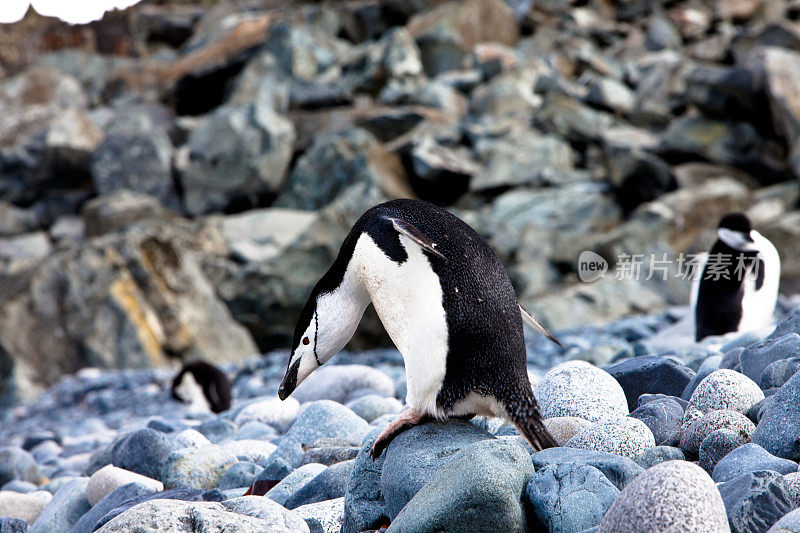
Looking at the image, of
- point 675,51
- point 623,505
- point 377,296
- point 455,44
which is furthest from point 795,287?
point 455,44

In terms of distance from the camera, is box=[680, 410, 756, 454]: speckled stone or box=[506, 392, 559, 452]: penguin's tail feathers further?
box=[506, 392, 559, 452]: penguin's tail feathers

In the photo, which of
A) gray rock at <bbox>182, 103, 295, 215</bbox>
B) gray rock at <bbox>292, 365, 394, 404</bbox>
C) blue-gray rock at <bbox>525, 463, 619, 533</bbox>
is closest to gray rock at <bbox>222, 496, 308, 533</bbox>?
blue-gray rock at <bbox>525, 463, 619, 533</bbox>

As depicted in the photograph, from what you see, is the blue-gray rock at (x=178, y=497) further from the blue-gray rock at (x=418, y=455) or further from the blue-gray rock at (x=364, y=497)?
the blue-gray rock at (x=418, y=455)

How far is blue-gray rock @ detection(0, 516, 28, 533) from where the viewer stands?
2.49m

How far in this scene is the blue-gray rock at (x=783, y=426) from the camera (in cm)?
197

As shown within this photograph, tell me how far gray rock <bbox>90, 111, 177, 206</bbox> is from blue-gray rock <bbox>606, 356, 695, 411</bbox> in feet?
47.2

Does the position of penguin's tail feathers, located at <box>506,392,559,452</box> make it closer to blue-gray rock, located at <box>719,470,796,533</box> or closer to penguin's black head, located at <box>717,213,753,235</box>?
blue-gray rock, located at <box>719,470,796,533</box>

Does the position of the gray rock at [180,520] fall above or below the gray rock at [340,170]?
above

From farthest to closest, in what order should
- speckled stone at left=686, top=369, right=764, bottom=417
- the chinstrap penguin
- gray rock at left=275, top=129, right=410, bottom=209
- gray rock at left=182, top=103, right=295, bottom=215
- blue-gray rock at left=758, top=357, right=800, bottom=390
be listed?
gray rock at left=182, top=103, right=295, bottom=215 → gray rock at left=275, top=129, right=410, bottom=209 → the chinstrap penguin → blue-gray rock at left=758, top=357, right=800, bottom=390 → speckled stone at left=686, top=369, right=764, bottom=417

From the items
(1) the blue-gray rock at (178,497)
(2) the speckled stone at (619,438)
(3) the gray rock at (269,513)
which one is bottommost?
(2) the speckled stone at (619,438)

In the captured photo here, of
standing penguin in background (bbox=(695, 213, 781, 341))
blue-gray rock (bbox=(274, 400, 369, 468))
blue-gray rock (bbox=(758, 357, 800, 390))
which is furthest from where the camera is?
standing penguin in background (bbox=(695, 213, 781, 341))

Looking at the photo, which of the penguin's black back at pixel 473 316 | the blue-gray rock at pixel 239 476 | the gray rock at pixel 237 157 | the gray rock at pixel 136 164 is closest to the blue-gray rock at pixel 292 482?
the blue-gray rock at pixel 239 476

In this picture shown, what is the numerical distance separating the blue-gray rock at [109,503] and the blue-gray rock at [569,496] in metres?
1.28

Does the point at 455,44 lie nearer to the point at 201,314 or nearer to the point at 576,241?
the point at 576,241
